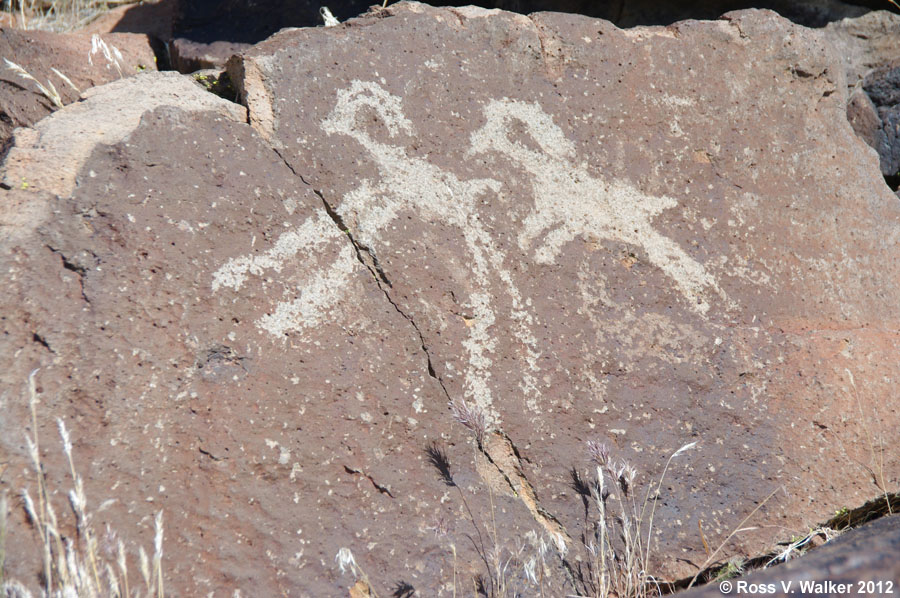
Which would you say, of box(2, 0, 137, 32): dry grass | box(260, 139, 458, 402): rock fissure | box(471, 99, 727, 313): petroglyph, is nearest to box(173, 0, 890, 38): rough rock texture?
box(2, 0, 137, 32): dry grass

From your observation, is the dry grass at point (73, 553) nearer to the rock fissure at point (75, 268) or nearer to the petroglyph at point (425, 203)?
→ the rock fissure at point (75, 268)

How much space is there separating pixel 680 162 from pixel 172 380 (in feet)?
4.76

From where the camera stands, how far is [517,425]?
174cm

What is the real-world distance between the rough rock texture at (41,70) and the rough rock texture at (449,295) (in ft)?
1.15

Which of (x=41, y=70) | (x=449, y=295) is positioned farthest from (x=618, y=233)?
(x=41, y=70)

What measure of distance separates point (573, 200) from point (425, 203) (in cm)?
41

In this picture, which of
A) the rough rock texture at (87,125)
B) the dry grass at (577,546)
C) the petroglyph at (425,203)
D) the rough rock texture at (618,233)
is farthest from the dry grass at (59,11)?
the dry grass at (577,546)

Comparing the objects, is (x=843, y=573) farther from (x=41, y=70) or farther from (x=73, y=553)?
(x=41, y=70)

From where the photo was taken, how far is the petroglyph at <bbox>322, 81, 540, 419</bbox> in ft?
5.74

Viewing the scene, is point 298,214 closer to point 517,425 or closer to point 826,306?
point 517,425

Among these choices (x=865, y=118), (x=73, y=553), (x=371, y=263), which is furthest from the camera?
(x=865, y=118)

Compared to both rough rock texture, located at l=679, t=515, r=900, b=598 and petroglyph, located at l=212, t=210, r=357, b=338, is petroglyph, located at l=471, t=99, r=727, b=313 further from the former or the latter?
rough rock texture, located at l=679, t=515, r=900, b=598

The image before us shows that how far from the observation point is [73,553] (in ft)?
4.37

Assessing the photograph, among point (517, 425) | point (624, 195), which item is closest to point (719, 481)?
point (517, 425)
